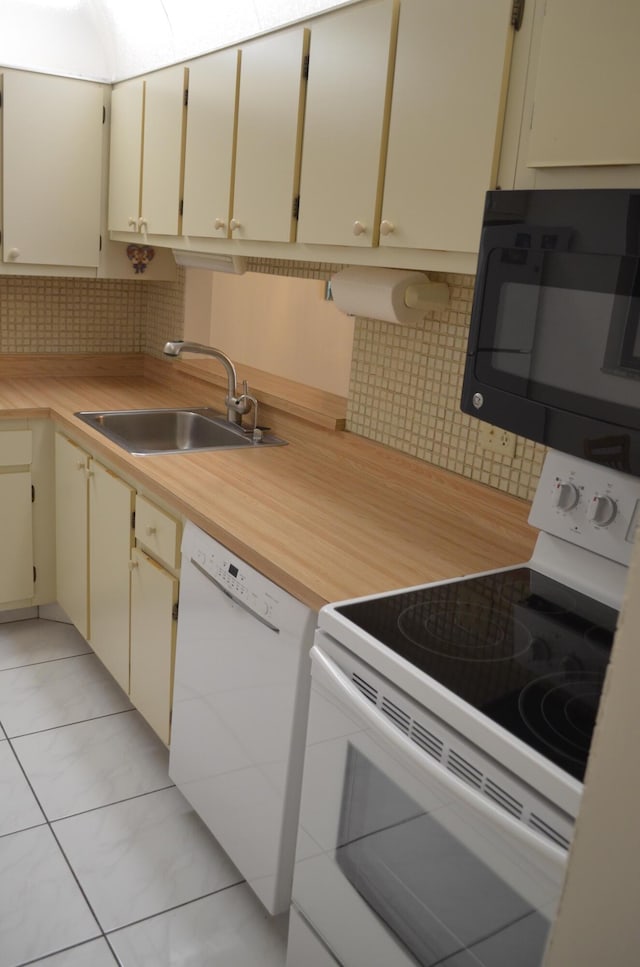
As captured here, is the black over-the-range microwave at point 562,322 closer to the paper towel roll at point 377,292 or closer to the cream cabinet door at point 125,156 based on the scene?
the paper towel roll at point 377,292

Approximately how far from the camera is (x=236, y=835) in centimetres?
189

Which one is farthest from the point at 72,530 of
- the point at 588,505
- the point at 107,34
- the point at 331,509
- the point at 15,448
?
the point at 588,505

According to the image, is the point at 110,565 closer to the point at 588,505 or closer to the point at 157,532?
the point at 157,532

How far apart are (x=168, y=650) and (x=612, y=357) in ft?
4.72

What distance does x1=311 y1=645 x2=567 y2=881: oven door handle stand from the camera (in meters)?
1.01

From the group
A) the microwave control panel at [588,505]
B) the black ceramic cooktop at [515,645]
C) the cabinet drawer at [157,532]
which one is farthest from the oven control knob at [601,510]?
the cabinet drawer at [157,532]

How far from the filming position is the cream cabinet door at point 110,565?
97.0 inches

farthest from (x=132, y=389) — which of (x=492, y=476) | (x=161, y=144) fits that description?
(x=492, y=476)

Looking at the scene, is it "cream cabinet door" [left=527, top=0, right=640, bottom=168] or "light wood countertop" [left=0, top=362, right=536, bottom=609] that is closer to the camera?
"cream cabinet door" [left=527, top=0, right=640, bottom=168]

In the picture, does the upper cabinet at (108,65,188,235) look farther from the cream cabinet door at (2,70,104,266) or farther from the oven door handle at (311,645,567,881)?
the oven door handle at (311,645,567,881)

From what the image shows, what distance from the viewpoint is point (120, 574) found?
2.52m

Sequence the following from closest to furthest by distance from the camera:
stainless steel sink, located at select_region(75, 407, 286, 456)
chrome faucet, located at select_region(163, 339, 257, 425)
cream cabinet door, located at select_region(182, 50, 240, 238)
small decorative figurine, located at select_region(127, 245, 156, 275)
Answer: cream cabinet door, located at select_region(182, 50, 240, 238), chrome faucet, located at select_region(163, 339, 257, 425), stainless steel sink, located at select_region(75, 407, 286, 456), small decorative figurine, located at select_region(127, 245, 156, 275)

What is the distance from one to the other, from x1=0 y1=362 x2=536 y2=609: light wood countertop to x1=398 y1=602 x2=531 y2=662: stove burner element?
0.15 meters

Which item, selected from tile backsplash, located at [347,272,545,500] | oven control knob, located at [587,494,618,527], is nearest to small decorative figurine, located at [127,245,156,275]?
tile backsplash, located at [347,272,545,500]
